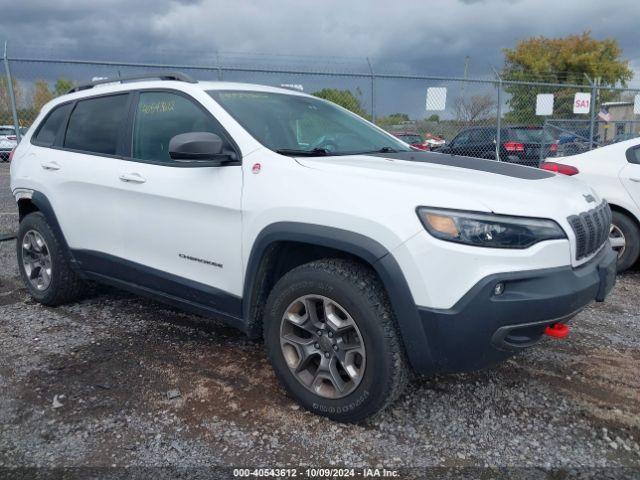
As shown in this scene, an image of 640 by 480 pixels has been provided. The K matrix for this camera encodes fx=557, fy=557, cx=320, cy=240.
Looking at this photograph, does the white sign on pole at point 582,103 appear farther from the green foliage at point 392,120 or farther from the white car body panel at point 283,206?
the white car body panel at point 283,206

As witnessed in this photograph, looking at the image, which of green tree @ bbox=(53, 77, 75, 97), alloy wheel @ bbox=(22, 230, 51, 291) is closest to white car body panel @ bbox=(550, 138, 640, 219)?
alloy wheel @ bbox=(22, 230, 51, 291)

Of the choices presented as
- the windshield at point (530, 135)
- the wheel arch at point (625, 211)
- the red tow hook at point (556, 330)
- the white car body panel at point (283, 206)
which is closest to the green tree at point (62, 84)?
the white car body panel at point (283, 206)

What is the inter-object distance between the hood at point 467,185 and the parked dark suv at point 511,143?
9.13 m

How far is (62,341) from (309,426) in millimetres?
2102

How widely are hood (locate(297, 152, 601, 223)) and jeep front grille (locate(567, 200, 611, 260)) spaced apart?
0.15 ft

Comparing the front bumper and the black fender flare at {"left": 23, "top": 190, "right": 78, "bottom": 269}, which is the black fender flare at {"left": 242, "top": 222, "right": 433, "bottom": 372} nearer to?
the front bumper

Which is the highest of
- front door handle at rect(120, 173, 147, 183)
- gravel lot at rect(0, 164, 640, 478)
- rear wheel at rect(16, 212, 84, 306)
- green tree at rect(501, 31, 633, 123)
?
green tree at rect(501, 31, 633, 123)

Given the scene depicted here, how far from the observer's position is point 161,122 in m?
3.68

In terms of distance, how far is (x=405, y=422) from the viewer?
2.89 meters

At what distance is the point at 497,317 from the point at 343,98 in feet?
25.5

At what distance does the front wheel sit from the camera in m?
2.57

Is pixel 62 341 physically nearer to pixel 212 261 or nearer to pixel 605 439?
pixel 212 261

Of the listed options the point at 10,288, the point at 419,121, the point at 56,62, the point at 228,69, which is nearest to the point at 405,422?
the point at 10,288

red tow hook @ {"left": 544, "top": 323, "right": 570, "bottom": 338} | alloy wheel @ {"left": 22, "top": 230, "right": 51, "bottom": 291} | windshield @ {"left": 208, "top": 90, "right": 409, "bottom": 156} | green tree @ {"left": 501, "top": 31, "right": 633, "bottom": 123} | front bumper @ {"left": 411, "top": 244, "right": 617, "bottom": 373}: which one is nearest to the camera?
front bumper @ {"left": 411, "top": 244, "right": 617, "bottom": 373}
